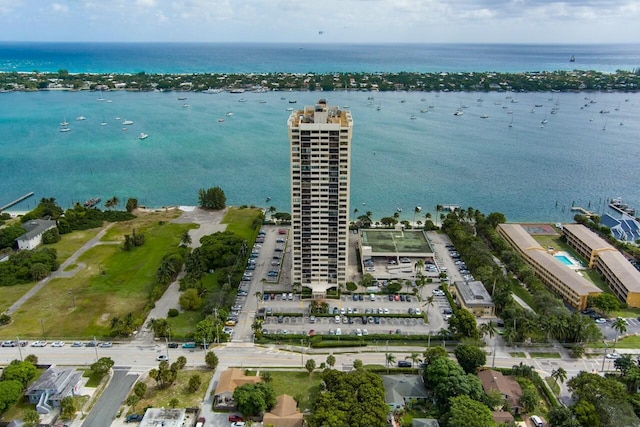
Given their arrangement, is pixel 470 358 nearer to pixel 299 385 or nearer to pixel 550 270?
pixel 299 385

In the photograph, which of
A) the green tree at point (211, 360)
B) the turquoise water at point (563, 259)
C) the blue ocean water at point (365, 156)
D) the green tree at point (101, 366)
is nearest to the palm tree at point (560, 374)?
the turquoise water at point (563, 259)

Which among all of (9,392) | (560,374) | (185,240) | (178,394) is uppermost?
(185,240)

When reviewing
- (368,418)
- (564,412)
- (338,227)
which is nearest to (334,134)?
(338,227)

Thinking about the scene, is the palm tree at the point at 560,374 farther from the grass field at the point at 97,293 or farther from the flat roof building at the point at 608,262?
the grass field at the point at 97,293

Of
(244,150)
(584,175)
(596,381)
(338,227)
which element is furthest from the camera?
(244,150)

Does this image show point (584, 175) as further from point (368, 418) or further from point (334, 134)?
point (368, 418)

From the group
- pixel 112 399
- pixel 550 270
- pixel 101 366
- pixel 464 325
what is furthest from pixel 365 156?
pixel 112 399

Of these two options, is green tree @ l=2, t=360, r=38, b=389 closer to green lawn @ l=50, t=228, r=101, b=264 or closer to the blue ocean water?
green lawn @ l=50, t=228, r=101, b=264
